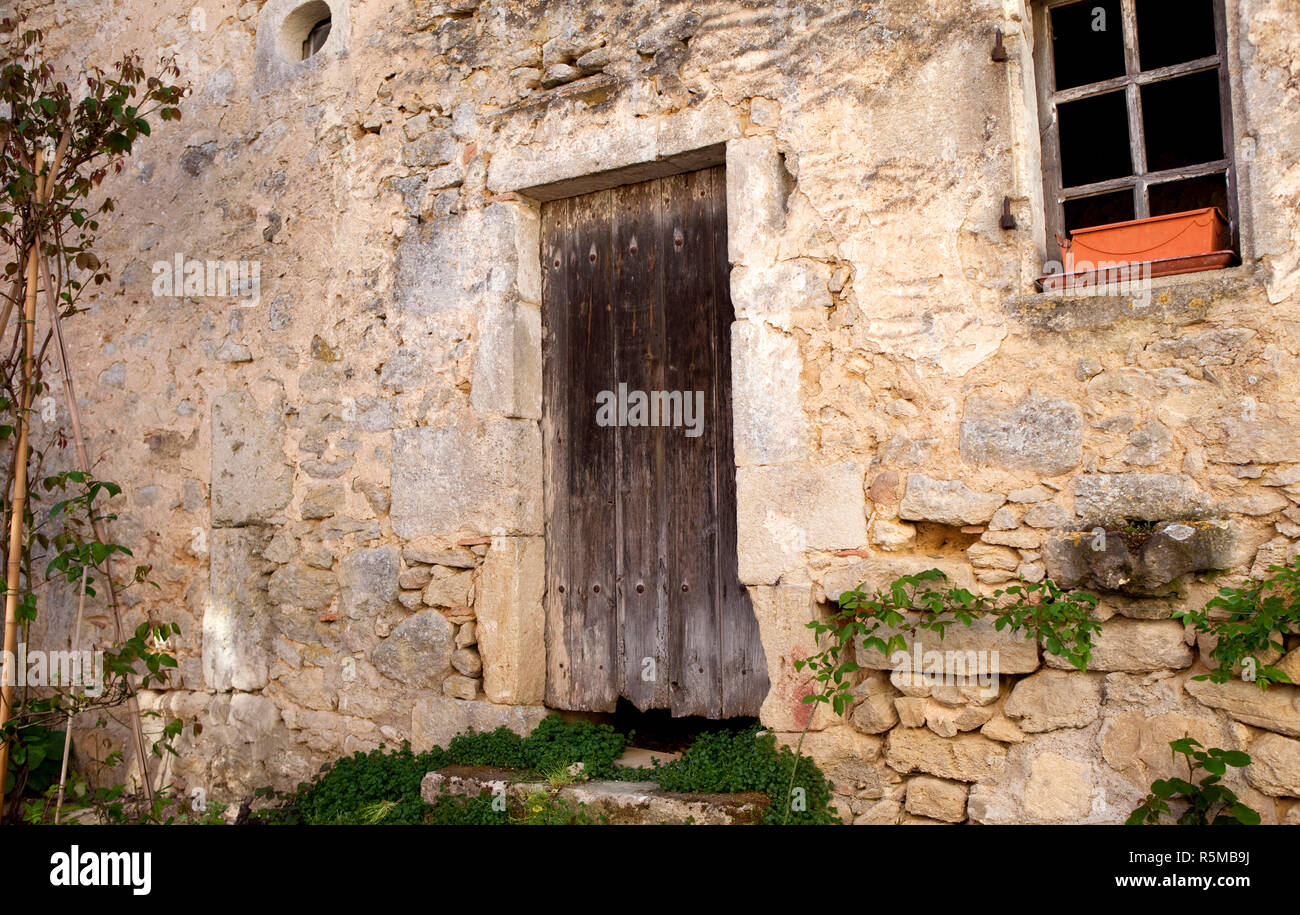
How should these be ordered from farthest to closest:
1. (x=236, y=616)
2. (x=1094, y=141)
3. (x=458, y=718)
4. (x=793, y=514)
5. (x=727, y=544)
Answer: (x=1094, y=141) → (x=236, y=616) → (x=458, y=718) → (x=727, y=544) → (x=793, y=514)

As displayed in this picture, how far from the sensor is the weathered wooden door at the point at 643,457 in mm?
3816

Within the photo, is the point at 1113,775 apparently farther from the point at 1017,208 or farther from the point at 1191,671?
the point at 1017,208

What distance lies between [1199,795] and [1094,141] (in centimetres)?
321

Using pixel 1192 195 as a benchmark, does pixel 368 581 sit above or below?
below

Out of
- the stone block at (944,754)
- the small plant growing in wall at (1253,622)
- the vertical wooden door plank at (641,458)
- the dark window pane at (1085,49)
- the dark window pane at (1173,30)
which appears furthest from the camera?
the dark window pane at (1173,30)

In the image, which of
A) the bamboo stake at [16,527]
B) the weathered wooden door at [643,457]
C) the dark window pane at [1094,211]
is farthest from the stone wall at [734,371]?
the dark window pane at [1094,211]

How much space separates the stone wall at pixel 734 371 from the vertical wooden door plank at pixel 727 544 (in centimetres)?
26

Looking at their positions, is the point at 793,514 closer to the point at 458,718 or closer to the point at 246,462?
the point at 458,718

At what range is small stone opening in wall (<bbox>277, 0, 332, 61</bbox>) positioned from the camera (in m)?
4.76

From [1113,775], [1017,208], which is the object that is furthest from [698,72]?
[1113,775]

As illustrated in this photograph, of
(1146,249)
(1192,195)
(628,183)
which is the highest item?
(1192,195)

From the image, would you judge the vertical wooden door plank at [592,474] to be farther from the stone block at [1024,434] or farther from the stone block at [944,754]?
the stone block at [1024,434]

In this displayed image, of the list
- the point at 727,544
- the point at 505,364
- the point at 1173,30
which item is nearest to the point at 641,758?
the point at 727,544

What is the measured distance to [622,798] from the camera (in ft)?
11.3
